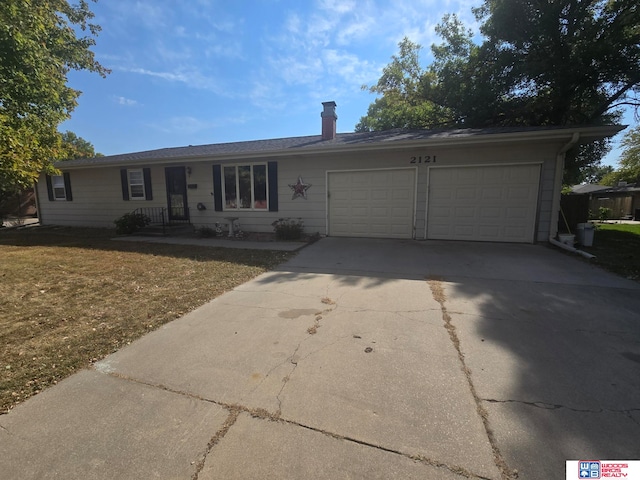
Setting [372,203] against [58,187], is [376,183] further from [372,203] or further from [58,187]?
[58,187]

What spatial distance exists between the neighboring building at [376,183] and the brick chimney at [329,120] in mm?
35

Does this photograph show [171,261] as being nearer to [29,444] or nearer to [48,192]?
[29,444]

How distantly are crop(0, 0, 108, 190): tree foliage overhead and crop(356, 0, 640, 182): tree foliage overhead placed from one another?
46.1 ft

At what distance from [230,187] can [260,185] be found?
3.76 ft

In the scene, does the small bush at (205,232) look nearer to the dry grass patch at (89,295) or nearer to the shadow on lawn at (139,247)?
the shadow on lawn at (139,247)

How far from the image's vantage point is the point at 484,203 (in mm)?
7793

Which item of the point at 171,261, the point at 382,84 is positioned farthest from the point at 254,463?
the point at 382,84

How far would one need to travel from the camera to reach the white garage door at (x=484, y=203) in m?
7.53

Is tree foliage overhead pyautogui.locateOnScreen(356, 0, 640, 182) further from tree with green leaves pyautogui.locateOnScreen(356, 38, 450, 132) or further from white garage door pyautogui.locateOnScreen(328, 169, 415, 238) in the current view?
white garage door pyautogui.locateOnScreen(328, 169, 415, 238)

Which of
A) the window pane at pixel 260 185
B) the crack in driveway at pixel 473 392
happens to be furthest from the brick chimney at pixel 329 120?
the crack in driveway at pixel 473 392

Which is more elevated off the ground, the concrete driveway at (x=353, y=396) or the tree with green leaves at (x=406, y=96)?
the tree with green leaves at (x=406, y=96)

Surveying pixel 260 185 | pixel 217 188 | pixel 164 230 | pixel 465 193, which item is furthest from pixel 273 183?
pixel 465 193

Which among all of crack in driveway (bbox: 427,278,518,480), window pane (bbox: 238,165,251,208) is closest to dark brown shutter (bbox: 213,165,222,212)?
window pane (bbox: 238,165,251,208)

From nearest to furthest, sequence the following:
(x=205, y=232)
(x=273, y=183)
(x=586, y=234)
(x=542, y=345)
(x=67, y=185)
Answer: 1. (x=542, y=345)
2. (x=586, y=234)
3. (x=273, y=183)
4. (x=205, y=232)
5. (x=67, y=185)
